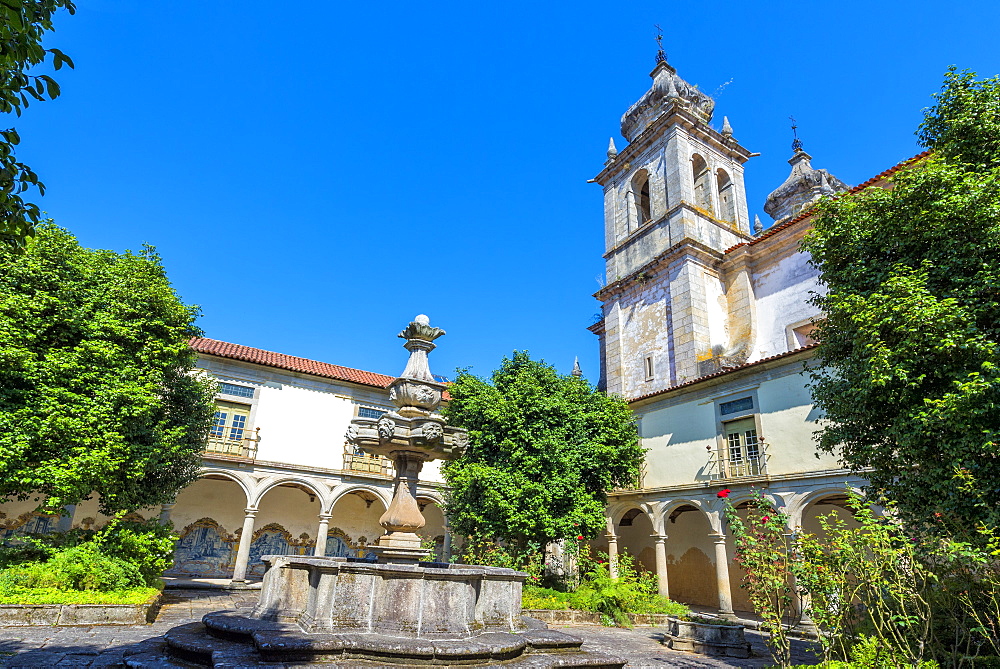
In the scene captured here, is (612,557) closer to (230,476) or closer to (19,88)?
(230,476)

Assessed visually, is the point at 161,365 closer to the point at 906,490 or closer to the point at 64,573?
the point at 64,573

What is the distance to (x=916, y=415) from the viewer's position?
6.84m

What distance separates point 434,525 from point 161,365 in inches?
572

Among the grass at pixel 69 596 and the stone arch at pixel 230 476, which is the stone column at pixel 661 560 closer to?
the stone arch at pixel 230 476

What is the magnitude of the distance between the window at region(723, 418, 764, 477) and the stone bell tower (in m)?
4.39

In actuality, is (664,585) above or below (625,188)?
below

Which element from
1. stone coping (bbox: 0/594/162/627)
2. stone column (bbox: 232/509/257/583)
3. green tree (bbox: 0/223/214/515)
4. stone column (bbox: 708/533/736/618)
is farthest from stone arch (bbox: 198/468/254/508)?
stone column (bbox: 708/533/736/618)

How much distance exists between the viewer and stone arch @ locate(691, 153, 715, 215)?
25750mm

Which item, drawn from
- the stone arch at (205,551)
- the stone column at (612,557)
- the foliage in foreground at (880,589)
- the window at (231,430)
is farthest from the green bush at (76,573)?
the stone column at (612,557)

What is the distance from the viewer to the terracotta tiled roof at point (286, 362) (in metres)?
19.5

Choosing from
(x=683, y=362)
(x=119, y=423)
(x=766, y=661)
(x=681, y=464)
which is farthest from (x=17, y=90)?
(x=683, y=362)

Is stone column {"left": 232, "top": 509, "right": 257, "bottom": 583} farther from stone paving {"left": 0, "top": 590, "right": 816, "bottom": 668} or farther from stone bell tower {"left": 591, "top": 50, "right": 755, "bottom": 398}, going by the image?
stone bell tower {"left": 591, "top": 50, "right": 755, "bottom": 398}

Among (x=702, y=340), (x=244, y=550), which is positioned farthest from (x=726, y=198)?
(x=244, y=550)

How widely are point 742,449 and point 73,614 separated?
15.9 metres
